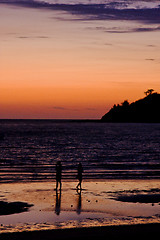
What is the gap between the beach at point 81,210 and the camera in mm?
16219

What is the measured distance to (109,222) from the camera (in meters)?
18.0

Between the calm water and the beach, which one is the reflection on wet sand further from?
the calm water

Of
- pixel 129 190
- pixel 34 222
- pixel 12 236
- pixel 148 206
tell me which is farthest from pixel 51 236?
pixel 129 190

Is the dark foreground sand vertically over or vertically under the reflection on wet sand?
over

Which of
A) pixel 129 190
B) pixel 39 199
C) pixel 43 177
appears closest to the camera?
pixel 39 199

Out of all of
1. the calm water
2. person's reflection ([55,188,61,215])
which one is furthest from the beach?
the calm water

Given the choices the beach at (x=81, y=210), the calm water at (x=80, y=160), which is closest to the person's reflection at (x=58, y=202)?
the beach at (x=81, y=210)

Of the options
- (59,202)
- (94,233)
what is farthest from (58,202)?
(94,233)

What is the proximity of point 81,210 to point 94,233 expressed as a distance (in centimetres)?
482

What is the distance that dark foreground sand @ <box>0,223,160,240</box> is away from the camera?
603 inches

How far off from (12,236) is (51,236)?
145cm

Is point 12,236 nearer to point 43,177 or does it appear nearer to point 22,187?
point 22,187

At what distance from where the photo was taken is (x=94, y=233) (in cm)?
1588

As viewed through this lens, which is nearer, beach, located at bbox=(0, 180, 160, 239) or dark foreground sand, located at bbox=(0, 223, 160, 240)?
dark foreground sand, located at bbox=(0, 223, 160, 240)
